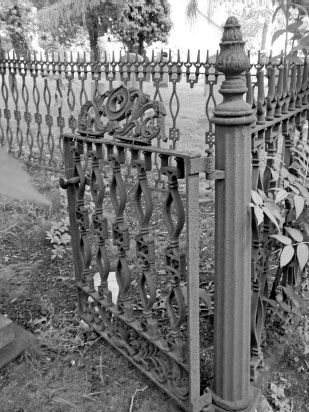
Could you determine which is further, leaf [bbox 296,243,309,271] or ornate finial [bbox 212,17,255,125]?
leaf [bbox 296,243,309,271]

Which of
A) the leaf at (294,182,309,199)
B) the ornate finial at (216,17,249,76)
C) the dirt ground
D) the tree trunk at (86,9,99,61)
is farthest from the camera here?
the tree trunk at (86,9,99,61)

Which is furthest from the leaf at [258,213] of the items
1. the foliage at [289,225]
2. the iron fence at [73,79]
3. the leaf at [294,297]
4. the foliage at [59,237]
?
the iron fence at [73,79]

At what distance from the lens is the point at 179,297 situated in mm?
1686

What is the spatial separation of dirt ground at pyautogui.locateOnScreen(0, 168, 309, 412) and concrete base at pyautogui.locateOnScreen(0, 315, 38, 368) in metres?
0.04

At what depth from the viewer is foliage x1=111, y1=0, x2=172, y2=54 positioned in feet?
73.8

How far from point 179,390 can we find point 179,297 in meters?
0.39

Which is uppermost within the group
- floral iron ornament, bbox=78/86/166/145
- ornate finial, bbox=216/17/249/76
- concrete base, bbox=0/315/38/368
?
ornate finial, bbox=216/17/249/76

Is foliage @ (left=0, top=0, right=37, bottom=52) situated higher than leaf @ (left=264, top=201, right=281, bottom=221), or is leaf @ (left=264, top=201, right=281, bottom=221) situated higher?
foliage @ (left=0, top=0, right=37, bottom=52)

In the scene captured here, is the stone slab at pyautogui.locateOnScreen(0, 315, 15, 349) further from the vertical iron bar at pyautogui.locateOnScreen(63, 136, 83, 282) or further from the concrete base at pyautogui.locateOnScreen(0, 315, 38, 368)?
the vertical iron bar at pyautogui.locateOnScreen(63, 136, 83, 282)

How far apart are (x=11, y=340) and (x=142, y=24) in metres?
23.9

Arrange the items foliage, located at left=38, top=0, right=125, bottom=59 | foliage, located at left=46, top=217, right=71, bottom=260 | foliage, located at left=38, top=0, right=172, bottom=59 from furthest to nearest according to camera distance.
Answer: foliage, located at left=38, top=0, right=172, bottom=59, foliage, located at left=38, top=0, right=125, bottom=59, foliage, located at left=46, top=217, right=71, bottom=260

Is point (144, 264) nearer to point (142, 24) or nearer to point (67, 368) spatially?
point (67, 368)

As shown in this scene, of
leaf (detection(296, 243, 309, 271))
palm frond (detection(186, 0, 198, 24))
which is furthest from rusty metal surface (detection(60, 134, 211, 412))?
palm frond (detection(186, 0, 198, 24))

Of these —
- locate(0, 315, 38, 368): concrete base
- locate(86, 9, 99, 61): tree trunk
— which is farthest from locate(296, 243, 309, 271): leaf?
locate(86, 9, 99, 61): tree trunk
